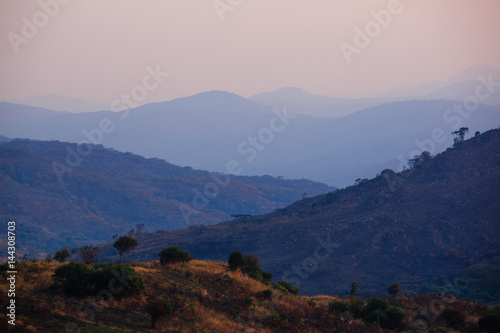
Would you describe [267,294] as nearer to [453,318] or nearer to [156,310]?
[156,310]

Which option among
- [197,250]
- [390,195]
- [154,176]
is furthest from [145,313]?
[154,176]

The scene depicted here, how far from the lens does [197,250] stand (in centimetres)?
7356

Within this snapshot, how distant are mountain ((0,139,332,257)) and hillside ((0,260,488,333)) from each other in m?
79.1

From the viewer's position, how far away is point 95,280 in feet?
59.4

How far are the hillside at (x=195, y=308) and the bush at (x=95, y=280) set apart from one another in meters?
0.13

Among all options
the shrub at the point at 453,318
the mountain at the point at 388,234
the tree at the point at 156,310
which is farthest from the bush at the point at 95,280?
the mountain at the point at 388,234

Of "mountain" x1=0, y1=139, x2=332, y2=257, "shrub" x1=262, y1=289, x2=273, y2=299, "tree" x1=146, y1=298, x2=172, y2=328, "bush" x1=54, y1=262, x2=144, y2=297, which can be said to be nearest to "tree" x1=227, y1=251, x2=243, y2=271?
"shrub" x1=262, y1=289, x2=273, y2=299

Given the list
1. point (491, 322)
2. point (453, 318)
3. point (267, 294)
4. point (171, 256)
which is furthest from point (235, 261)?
point (491, 322)

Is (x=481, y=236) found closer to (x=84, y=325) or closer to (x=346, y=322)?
(x=346, y=322)

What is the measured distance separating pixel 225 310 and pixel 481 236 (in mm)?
46802

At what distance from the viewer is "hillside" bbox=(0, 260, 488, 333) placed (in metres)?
15.5

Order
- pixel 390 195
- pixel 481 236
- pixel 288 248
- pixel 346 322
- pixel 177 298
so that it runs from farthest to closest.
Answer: pixel 390 195
pixel 288 248
pixel 481 236
pixel 346 322
pixel 177 298

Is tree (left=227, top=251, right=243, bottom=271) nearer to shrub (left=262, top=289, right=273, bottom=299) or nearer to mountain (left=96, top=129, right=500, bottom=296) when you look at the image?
shrub (left=262, top=289, right=273, bottom=299)

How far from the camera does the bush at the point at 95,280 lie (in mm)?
17688
